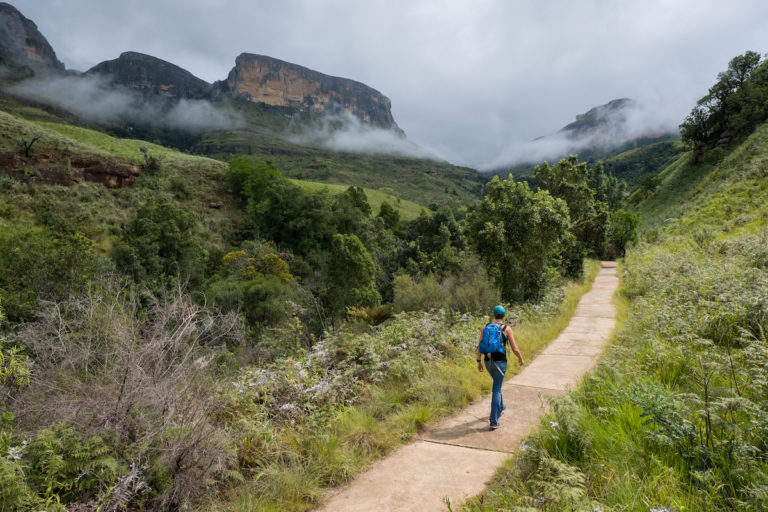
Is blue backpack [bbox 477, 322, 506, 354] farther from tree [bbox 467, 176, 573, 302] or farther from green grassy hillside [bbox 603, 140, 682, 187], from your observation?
green grassy hillside [bbox 603, 140, 682, 187]

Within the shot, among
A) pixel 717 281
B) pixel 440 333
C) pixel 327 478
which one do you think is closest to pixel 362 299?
pixel 440 333

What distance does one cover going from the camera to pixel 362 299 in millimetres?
29453

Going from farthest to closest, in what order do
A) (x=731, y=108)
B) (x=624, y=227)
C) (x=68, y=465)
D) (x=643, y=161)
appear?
1. (x=643, y=161)
2. (x=731, y=108)
3. (x=624, y=227)
4. (x=68, y=465)

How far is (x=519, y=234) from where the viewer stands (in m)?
14.3

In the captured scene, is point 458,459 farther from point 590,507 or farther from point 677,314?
point 677,314

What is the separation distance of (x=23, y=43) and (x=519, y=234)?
792 ft

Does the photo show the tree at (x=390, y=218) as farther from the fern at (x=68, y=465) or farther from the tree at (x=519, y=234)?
the fern at (x=68, y=465)

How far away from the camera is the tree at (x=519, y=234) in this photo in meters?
14.0

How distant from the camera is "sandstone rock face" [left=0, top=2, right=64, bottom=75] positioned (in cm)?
15412

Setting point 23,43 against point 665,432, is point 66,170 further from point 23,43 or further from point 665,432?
point 23,43

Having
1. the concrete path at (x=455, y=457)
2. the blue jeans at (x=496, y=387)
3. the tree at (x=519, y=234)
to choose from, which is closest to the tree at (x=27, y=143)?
the tree at (x=519, y=234)

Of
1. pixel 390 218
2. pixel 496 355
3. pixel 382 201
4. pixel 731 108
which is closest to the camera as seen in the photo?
pixel 496 355

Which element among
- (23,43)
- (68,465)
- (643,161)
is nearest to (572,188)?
(68,465)

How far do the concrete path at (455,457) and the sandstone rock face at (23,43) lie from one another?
215456 millimetres
